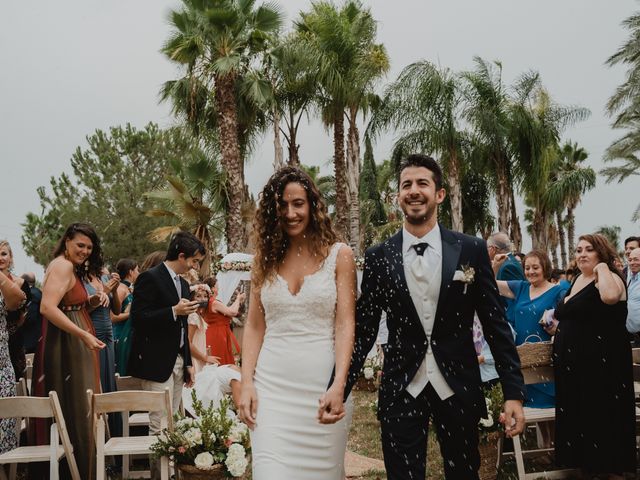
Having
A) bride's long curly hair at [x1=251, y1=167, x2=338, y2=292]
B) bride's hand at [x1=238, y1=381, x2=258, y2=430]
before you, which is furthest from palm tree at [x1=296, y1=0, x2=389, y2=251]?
bride's hand at [x1=238, y1=381, x2=258, y2=430]

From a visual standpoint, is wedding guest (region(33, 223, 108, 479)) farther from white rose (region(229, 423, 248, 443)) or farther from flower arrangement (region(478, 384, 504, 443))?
flower arrangement (region(478, 384, 504, 443))

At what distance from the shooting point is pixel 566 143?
51.3 metres

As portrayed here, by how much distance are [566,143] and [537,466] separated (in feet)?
161

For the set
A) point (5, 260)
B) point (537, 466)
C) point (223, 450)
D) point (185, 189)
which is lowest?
point (537, 466)

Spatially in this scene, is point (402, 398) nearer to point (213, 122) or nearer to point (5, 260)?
point (5, 260)

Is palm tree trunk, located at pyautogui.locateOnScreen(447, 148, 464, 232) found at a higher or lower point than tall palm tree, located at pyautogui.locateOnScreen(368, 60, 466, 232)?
lower

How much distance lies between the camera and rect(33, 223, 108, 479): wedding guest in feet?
18.3

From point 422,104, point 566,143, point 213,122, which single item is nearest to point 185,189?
point 213,122

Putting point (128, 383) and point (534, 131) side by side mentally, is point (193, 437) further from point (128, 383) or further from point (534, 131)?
point (534, 131)

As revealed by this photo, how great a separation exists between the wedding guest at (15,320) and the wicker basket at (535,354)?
4664 millimetres

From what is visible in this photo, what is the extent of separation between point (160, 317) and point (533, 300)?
3.53 m

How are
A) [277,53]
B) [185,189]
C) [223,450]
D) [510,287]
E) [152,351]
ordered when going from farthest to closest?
[185,189] < [277,53] < [510,287] < [152,351] < [223,450]

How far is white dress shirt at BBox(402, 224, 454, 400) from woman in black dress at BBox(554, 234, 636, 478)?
2439 mm

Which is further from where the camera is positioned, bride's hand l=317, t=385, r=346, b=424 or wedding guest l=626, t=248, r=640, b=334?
wedding guest l=626, t=248, r=640, b=334
